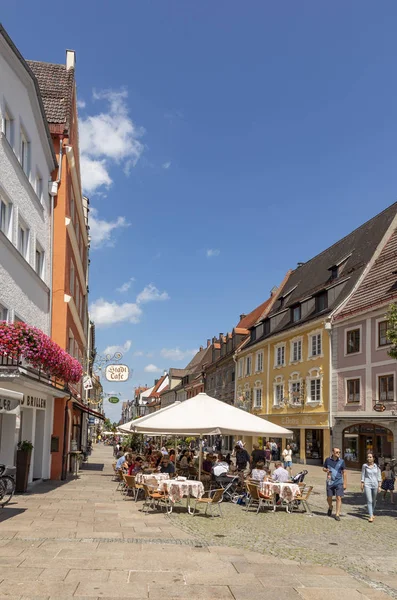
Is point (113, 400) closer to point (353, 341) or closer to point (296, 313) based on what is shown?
point (296, 313)

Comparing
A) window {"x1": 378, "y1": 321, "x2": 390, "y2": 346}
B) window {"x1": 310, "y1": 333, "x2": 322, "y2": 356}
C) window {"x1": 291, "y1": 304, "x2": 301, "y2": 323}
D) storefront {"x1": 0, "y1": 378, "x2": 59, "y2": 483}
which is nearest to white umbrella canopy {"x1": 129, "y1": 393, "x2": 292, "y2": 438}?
storefront {"x1": 0, "y1": 378, "x2": 59, "y2": 483}

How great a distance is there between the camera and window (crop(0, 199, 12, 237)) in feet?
52.4

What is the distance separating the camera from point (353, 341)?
107ft

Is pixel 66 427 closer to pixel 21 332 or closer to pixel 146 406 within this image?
pixel 21 332

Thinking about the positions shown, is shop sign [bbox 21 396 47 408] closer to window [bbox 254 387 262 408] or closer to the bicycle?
the bicycle

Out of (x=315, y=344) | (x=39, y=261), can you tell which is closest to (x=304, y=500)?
(x=39, y=261)

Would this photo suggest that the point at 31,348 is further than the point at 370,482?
No

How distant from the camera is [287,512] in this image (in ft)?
48.2

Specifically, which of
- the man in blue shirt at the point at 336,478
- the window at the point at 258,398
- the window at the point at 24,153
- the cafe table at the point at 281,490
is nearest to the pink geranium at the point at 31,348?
the cafe table at the point at 281,490

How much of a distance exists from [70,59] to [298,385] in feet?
77.0

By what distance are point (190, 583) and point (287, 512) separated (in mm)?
8072

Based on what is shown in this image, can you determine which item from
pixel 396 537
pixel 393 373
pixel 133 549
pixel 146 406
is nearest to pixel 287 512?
pixel 396 537

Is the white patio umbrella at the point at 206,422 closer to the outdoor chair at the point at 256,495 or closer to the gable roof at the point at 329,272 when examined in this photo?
the outdoor chair at the point at 256,495

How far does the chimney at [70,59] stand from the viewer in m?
26.7
